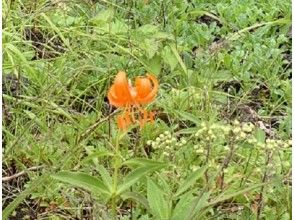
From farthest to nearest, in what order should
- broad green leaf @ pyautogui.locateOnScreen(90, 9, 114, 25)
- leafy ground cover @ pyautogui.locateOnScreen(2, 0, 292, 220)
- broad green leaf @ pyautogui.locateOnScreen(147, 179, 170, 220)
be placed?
broad green leaf @ pyautogui.locateOnScreen(90, 9, 114, 25) → leafy ground cover @ pyautogui.locateOnScreen(2, 0, 292, 220) → broad green leaf @ pyautogui.locateOnScreen(147, 179, 170, 220)

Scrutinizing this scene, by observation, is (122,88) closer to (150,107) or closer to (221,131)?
(221,131)

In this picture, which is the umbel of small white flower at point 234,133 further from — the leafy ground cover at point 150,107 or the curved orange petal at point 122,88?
the curved orange petal at point 122,88

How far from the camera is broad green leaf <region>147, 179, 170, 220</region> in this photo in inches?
62.4

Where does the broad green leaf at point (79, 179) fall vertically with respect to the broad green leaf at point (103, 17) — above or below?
above

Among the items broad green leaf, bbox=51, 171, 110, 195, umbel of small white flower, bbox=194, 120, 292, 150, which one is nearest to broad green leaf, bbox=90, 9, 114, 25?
umbel of small white flower, bbox=194, 120, 292, 150

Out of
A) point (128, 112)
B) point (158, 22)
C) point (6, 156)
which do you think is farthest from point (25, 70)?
point (128, 112)

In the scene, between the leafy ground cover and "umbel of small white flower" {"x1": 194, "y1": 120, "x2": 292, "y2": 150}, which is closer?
"umbel of small white flower" {"x1": 194, "y1": 120, "x2": 292, "y2": 150}

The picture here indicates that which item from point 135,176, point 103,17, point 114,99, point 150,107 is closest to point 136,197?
point 135,176

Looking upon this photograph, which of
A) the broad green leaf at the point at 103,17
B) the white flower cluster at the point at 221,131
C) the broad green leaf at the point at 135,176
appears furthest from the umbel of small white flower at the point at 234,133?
the broad green leaf at the point at 103,17

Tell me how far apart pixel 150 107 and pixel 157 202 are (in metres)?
0.88

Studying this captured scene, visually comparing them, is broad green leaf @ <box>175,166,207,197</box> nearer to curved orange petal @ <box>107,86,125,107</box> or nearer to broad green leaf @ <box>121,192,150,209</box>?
broad green leaf @ <box>121,192,150,209</box>

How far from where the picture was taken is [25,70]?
250 centimetres

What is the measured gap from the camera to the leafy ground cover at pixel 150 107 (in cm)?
178

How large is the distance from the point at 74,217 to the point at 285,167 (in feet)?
1.61
